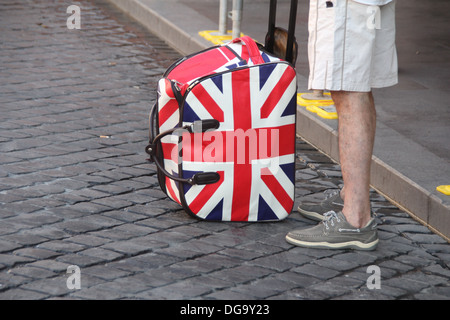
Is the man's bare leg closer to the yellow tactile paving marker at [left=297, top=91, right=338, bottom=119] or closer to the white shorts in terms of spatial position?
the white shorts

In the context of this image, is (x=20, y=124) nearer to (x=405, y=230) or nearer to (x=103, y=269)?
(x=103, y=269)

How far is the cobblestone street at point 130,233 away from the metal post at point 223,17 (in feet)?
4.45

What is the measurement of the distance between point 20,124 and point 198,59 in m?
1.72

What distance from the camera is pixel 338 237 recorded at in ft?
11.8

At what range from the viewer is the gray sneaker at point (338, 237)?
3.59 m

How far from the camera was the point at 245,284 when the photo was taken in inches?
127

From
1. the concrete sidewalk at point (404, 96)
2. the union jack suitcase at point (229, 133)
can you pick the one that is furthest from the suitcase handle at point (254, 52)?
the concrete sidewalk at point (404, 96)

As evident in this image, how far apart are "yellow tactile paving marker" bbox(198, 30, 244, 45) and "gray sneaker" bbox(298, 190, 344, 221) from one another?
10.2 feet

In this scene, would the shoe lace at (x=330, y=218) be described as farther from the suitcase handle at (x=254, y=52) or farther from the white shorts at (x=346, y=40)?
the suitcase handle at (x=254, y=52)

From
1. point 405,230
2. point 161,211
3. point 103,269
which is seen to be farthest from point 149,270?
point 405,230

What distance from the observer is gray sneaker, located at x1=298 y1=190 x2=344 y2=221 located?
390 centimetres
